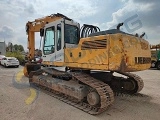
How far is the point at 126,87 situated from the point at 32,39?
6.55 m

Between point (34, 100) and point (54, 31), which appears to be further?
point (54, 31)

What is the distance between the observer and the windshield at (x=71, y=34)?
7.40 m

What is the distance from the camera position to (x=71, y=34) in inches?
300

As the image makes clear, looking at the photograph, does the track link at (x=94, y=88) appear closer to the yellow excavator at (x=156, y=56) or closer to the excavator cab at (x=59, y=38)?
the excavator cab at (x=59, y=38)

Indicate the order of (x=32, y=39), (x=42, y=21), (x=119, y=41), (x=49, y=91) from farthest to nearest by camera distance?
1. (x=32, y=39)
2. (x=42, y=21)
3. (x=49, y=91)
4. (x=119, y=41)

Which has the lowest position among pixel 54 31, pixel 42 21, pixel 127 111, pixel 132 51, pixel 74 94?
pixel 127 111

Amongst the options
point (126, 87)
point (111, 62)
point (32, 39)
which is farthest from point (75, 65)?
point (32, 39)

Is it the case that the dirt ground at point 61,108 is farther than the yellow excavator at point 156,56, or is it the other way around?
the yellow excavator at point 156,56

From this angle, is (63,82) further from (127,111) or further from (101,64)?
(127,111)

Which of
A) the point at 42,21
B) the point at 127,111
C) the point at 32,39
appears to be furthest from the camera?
the point at 32,39

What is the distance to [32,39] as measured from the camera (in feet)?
37.9

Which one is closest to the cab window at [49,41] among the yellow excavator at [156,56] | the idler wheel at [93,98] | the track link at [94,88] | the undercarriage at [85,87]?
the undercarriage at [85,87]

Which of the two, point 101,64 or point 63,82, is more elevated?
point 101,64

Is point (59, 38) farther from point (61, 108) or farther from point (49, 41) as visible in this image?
point (61, 108)
